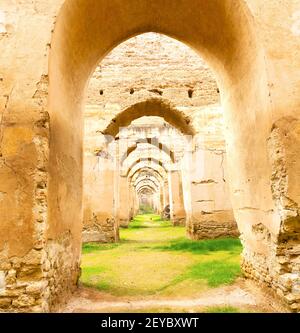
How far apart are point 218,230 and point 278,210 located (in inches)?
221

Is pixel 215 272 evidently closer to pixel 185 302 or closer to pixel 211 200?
pixel 185 302

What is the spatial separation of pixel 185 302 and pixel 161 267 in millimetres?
2123

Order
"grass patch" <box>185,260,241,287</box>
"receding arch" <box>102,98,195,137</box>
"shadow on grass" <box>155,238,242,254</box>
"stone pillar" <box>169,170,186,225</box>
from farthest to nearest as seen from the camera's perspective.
A: "stone pillar" <box>169,170,186,225</box> → "receding arch" <box>102,98,195,137</box> → "shadow on grass" <box>155,238,242,254</box> → "grass patch" <box>185,260,241,287</box>

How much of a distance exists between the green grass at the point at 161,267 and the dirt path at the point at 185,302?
10.1 inches

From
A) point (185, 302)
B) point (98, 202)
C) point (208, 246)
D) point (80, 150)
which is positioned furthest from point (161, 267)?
point (98, 202)

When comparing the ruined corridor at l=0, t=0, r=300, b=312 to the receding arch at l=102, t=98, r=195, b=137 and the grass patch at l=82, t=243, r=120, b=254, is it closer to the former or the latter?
the grass patch at l=82, t=243, r=120, b=254

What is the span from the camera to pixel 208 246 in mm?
7484

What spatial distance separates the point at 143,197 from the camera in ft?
142

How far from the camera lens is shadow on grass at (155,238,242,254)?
7.22m

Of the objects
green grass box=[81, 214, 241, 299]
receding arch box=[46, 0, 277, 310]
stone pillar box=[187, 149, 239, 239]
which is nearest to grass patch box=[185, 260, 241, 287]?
green grass box=[81, 214, 241, 299]

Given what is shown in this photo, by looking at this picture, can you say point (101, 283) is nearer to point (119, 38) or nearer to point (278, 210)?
point (278, 210)

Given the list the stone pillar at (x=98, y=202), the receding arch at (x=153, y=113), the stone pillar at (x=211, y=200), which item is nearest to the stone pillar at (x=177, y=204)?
the receding arch at (x=153, y=113)

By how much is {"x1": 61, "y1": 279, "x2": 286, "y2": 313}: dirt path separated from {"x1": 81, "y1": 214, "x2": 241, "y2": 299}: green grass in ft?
0.84

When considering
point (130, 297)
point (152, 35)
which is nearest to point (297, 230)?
point (130, 297)
